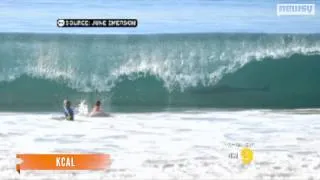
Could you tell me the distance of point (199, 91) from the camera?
3107 millimetres

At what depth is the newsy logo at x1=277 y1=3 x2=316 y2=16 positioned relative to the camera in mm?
3043

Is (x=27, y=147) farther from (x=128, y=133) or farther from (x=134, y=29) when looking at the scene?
(x=134, y=29)

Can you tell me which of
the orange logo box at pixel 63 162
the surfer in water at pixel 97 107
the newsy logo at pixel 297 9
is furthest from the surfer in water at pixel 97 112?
the newsy logo at pixel 297 9

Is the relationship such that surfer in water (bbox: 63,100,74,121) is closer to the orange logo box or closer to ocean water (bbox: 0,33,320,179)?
ocean water (bbox: 0,33,320,179)

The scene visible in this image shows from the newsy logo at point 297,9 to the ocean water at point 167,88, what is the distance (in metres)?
0.02

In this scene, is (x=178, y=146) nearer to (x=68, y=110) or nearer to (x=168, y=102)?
(x=168, y=102)

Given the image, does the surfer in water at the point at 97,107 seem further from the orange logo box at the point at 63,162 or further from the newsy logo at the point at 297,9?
the newsy logo at the point at 297,9

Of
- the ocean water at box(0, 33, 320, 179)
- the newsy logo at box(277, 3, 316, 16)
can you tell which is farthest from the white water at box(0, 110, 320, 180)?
the newsy logo at box(277, 3, 316, 16)

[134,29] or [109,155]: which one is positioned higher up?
[134,29]

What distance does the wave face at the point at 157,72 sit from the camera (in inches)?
122

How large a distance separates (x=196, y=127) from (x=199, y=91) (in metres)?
0.15

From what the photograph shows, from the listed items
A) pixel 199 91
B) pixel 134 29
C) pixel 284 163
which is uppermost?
pixel 134 29

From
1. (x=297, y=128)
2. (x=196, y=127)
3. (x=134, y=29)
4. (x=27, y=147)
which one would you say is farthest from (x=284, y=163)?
(x=27, y=147)

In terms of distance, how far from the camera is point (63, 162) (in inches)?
120
